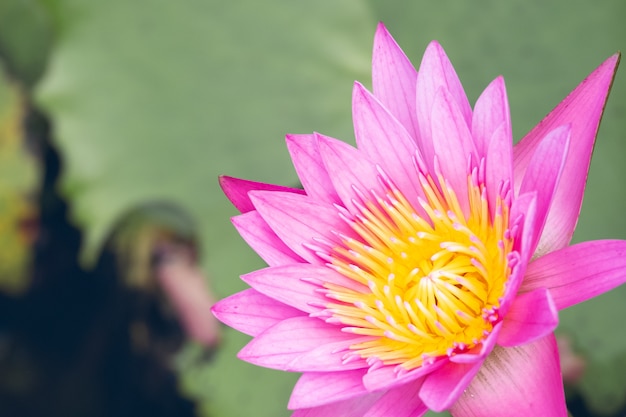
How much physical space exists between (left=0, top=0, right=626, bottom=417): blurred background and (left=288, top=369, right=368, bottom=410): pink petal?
980 millimetres

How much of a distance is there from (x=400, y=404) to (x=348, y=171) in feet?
1.72

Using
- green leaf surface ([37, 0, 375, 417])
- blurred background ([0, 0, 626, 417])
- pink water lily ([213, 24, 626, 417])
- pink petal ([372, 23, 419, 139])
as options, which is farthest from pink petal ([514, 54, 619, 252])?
green leaf surface ([37, 0, 375, 417])

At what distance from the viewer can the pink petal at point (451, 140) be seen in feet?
4.37

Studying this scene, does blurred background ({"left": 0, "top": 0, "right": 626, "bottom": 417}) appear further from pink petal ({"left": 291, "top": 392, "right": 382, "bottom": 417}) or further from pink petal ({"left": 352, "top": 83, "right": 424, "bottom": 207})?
pink petal ({"left": 291, "top": 392, "right": 382, "bottom": 417})

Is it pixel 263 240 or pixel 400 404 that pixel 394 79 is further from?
pixel 400 404

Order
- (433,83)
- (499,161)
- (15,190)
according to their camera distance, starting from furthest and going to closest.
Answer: (15,190), (433,83), (499,161)

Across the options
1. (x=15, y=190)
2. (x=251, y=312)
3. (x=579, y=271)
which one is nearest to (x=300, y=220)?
(x=251, y=312)

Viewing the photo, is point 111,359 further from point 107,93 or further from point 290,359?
point 290,359

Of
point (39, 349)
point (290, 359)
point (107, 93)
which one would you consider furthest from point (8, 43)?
point (290, 359)

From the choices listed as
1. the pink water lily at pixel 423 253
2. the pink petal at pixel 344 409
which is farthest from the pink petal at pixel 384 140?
the pink petal at pixel 344 409

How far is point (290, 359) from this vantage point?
1348mm

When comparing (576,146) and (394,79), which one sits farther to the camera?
(394,79)

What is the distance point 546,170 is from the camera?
1.21m

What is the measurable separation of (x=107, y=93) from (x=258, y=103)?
2.11 feet
